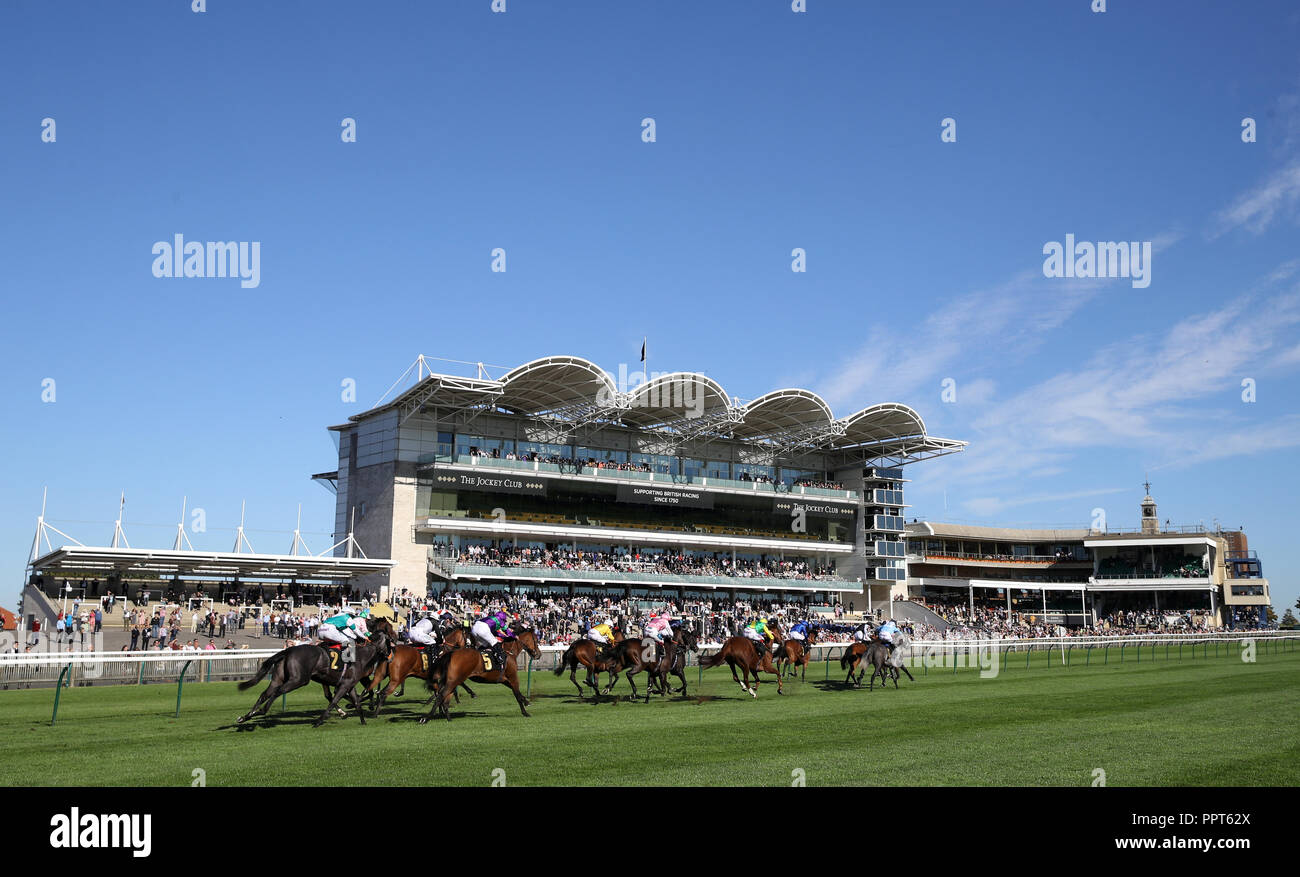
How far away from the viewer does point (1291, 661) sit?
1201 inches

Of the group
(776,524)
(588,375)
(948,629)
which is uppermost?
(588,375)

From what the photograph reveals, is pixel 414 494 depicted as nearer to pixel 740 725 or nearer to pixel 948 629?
pixel 948 629

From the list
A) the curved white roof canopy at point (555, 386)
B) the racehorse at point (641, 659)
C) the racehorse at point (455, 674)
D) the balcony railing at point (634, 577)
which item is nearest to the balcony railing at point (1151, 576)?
the balcony railing at point (634, 577)

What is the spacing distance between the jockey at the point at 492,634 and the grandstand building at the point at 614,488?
1077 inches

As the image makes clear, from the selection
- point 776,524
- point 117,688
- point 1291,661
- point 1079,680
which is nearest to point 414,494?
point 776,524

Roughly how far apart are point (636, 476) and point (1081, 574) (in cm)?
4072

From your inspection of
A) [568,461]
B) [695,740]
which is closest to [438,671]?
[695,740]

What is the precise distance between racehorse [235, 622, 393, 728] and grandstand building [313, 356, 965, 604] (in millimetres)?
29907

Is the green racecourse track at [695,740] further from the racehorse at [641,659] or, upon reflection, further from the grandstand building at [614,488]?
the grandstand building at [614,488]

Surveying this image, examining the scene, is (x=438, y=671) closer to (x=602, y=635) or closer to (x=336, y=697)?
(x=336, y=697)

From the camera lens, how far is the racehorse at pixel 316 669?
12.3m

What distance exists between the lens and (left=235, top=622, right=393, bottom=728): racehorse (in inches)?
486

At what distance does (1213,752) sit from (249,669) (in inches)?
845

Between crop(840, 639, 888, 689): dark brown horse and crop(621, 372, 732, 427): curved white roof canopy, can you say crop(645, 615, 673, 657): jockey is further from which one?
crop(621, 372, 732, 427): curved white roof canopy
